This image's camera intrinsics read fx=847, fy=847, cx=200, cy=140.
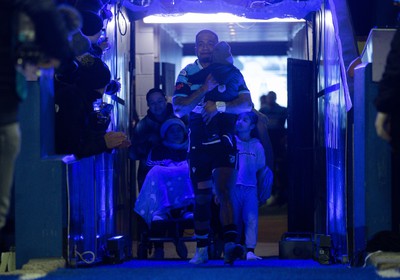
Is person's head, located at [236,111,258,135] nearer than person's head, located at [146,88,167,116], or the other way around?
person's head, located at [236,111,258,135]

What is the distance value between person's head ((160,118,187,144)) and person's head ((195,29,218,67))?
1772 millimetres

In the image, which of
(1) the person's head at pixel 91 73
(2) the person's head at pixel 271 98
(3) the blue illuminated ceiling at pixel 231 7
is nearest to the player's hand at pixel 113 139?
(1) the person's head at pixel 91 73

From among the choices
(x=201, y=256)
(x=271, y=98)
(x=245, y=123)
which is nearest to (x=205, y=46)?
(x=245, y=123)

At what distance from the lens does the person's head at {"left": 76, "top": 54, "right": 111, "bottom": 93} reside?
765 centimetres

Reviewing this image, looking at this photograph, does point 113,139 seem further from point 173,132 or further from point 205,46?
point 173,132

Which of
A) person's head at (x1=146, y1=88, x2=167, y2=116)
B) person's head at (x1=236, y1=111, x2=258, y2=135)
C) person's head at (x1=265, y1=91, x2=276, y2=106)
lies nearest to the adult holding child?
person's head at (x1=236, y1=111, x2=258, y2=135)

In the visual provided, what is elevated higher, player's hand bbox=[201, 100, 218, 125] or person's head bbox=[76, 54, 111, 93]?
person's head bbox=[76, 54, 111, 93]

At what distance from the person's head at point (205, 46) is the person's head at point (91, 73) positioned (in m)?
1.31

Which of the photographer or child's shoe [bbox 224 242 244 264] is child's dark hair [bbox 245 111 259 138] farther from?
child's shoe [bbox 224 242 244 264]

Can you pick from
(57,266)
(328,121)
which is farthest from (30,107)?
(328,121)

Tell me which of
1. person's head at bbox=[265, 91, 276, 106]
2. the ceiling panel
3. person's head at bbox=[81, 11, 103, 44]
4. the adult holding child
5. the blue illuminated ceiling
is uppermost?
the ceiling panel

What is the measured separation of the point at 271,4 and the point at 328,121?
1.66 m

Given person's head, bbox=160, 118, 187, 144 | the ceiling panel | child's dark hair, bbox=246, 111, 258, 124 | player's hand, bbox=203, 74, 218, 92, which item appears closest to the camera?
player's hand, bbox=203, 74, 218, 92

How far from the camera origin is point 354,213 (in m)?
7.28
